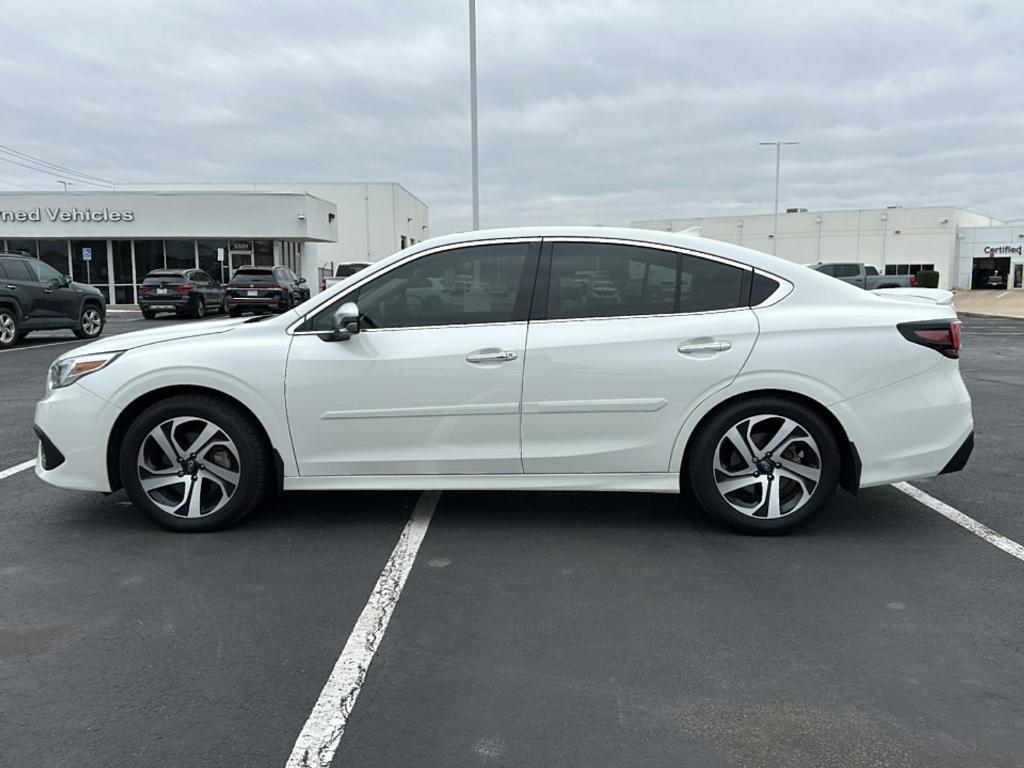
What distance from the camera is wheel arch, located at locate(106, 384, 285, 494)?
4.49 metres

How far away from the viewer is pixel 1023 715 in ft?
8.98

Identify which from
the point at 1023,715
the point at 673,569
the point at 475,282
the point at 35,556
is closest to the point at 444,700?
the point at 673,569

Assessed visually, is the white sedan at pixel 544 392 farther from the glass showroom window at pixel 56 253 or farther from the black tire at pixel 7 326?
the glass showroom window at pixel 56 253

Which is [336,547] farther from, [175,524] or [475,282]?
[475,282]

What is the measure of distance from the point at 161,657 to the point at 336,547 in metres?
1.29

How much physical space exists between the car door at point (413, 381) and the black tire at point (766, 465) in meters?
1.06

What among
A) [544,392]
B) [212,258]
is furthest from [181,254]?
[544,392]

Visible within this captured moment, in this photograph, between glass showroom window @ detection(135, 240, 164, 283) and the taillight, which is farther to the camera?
glass showroom window @ detection(135, 240, 164, 283)

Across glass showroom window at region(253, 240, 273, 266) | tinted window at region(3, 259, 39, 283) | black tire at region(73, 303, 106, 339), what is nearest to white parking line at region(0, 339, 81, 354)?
black tire at region(73, 303, 106, 339)

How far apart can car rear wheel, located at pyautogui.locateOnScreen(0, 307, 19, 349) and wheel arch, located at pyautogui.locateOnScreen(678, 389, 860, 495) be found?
1515 cm

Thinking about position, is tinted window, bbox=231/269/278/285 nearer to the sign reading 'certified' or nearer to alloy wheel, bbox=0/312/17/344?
alloy wheel, bbox=0/312/17/344

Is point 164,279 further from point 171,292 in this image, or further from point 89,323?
point 89,323

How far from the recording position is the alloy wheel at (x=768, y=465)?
4398 millimetres

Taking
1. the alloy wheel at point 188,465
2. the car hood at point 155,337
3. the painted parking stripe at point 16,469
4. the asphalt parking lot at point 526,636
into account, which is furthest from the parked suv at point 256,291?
the alloy wheel at point 188,465
